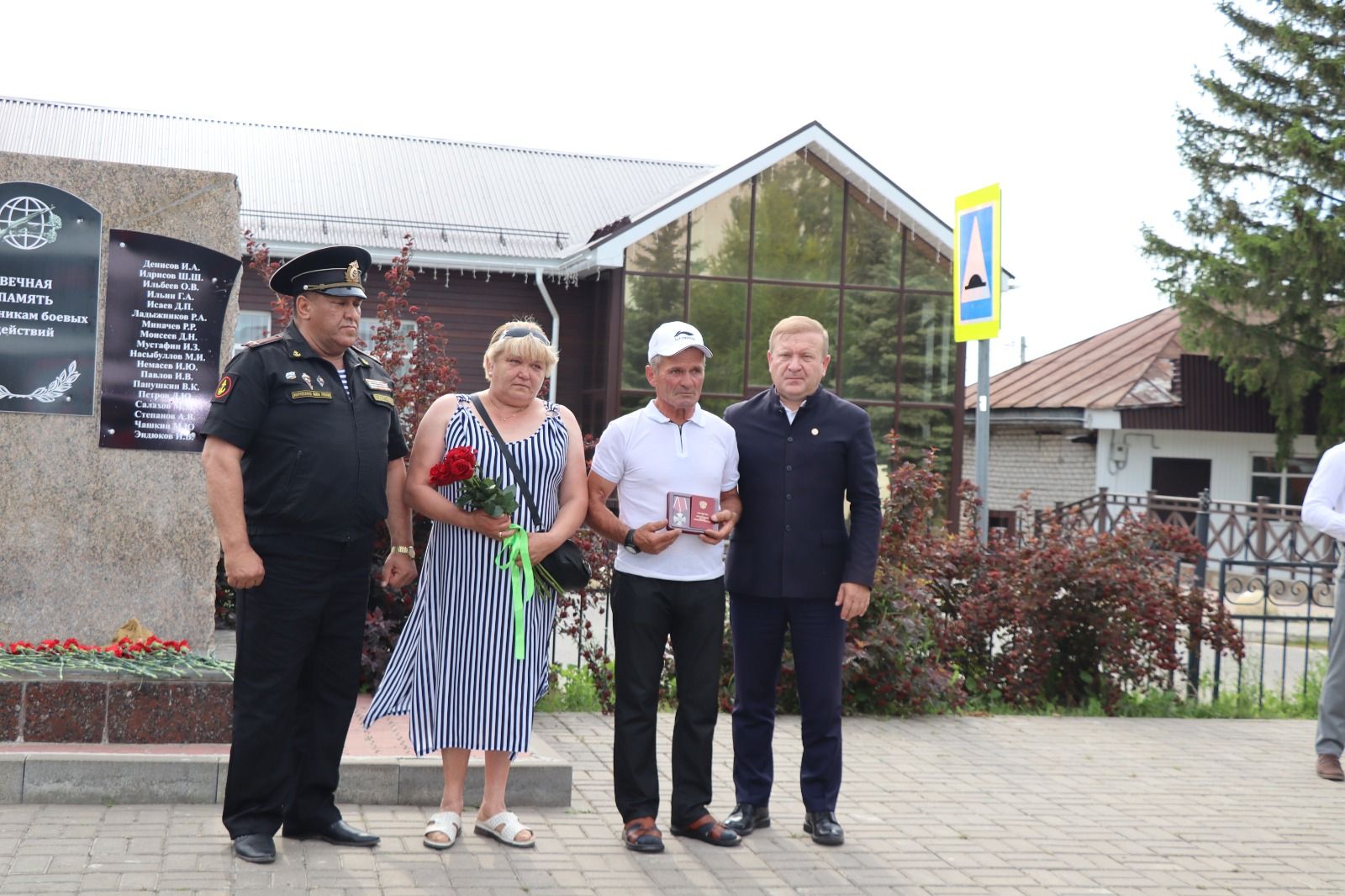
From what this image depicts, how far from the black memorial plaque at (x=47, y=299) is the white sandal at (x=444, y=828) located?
10.4 feet

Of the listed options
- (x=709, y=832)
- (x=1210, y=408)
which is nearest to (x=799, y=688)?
(x=709, y=832)

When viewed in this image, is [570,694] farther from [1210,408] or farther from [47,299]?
[1210,408]

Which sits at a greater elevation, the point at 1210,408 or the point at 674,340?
the point at 1210,408

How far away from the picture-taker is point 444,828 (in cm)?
495

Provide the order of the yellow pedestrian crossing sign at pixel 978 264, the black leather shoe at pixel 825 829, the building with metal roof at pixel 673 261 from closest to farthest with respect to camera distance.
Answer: the black leather shoe at pixel 825 829 → the yellow pedestrian crossing sign at pixel 978 264 → the building with metal roof at pixel 673 261

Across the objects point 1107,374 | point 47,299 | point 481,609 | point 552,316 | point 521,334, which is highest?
point 552,316

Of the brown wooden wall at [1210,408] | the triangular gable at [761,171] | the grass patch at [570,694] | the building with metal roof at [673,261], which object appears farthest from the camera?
the brown wooden wall at [1210,408]

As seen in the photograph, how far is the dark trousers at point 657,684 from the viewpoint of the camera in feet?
16.9

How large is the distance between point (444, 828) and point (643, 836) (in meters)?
0.75

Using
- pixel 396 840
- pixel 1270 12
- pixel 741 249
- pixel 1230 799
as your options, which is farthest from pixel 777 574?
pixel 1270 12

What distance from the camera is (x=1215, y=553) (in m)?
20.6

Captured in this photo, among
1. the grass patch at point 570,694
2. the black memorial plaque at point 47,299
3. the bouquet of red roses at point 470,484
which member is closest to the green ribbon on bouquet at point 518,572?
the bouquet of red roses at point 470,484

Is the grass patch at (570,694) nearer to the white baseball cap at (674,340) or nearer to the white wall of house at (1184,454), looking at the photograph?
the white baseball cap at (674,340)

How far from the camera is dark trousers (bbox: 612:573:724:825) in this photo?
5.15m
